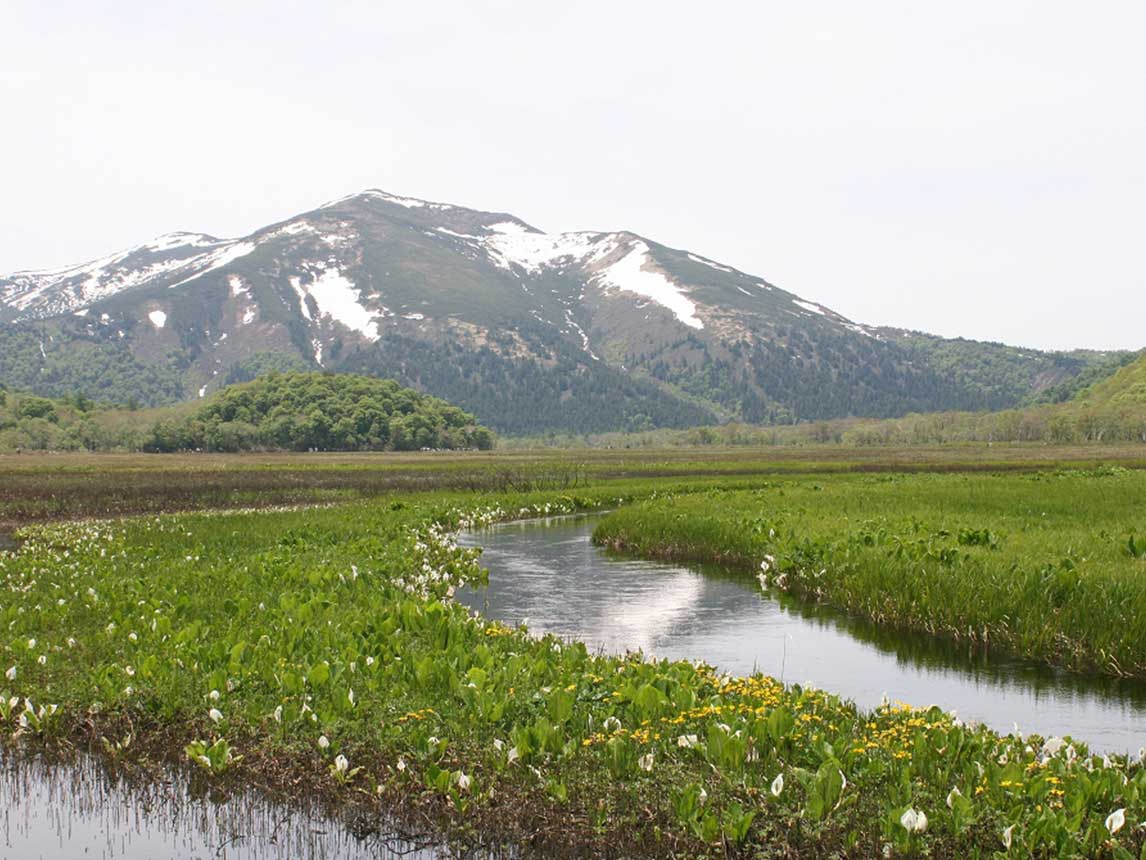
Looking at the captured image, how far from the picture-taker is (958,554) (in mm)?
24875

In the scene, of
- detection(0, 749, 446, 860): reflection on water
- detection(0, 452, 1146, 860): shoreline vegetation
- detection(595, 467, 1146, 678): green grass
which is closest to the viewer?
detection(0, 452, 1146, 860): shoreline vegetation

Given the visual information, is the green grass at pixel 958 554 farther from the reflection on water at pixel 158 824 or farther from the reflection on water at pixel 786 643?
the reflection on water at pixel 158 824

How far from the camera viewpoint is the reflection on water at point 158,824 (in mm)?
10977

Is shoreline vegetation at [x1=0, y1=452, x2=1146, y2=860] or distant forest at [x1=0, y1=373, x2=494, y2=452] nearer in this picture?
shoreline vegetation at [x1=0, y1=452, x2=1146, y2=860]

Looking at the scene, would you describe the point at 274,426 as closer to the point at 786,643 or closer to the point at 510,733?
the point at 786,643

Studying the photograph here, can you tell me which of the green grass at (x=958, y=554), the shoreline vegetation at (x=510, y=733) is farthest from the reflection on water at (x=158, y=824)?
the green grass at (x=958, y=554)

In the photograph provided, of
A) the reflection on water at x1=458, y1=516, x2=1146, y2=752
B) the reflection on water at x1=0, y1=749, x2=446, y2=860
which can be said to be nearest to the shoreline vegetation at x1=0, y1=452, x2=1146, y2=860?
the reflection on water at x1=0, y1=749, x2=446, y2=860

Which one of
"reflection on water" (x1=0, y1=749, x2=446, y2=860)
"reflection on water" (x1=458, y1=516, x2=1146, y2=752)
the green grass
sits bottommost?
"reflection on water" (x1=458, y1=516, x2=1146, y2=752)

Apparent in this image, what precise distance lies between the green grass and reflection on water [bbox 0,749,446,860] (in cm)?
1400

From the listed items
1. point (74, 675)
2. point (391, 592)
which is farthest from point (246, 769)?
point (391, 592)

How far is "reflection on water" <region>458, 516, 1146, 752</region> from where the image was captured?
16.4 metres

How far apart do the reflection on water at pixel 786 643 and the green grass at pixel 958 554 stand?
73 cm

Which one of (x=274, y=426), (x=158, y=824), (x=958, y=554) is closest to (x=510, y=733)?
(x=158, y=824)

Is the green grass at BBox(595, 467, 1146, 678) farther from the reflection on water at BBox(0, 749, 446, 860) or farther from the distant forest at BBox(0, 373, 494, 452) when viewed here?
the distant forest at BBox(0, 373, 494, 452)
